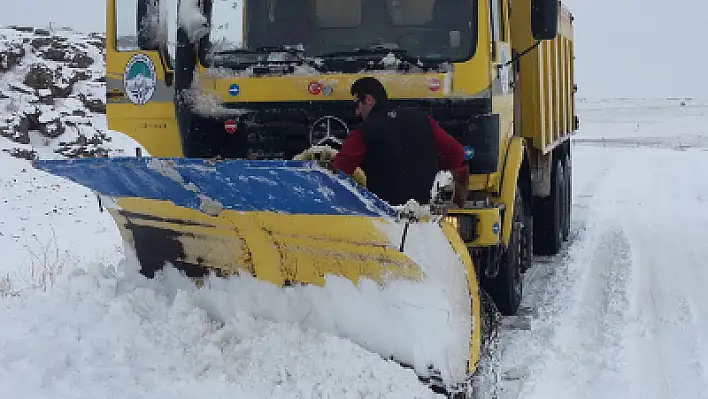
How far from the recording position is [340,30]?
5.00 m

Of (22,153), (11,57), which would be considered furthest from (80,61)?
(22,153)

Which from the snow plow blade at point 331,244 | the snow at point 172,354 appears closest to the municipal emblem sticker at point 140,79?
the snow plow blade at point 331,244

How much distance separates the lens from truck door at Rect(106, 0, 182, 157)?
5.08 m

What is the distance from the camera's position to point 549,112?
23.4ft

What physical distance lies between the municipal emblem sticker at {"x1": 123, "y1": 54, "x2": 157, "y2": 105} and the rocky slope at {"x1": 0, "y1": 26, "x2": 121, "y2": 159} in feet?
30.9

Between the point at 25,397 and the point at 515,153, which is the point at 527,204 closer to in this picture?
the point at 515,153

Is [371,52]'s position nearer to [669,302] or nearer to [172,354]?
[172,354]

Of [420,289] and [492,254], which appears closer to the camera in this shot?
[420,289]

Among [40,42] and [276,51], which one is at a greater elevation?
[40,42]

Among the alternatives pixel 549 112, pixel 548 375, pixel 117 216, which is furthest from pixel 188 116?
pixel 549 112

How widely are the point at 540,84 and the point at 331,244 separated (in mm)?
3159

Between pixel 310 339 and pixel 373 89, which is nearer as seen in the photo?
pixel 310 339

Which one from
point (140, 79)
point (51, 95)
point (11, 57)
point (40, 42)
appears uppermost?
point (40, 42)

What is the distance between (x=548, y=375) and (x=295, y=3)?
2.70m
